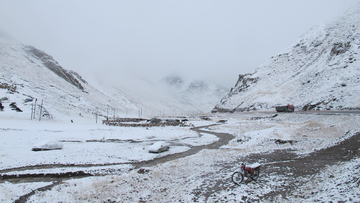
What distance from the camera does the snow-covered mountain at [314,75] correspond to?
214 feet

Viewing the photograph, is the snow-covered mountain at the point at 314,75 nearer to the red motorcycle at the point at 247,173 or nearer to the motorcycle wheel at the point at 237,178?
the red motorcycle at the point at 247,173

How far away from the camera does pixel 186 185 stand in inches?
533

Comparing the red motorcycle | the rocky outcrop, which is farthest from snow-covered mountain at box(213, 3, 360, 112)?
the rocky outcrop

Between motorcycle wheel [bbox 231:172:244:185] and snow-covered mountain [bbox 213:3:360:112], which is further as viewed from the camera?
snow-covered mountain [bbox 213:3:360:112]

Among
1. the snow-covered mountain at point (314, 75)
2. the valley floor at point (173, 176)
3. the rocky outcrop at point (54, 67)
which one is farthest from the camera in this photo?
the rocky outcrop at point (54, 67)

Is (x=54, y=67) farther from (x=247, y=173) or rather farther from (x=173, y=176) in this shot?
(x=247, y=173)

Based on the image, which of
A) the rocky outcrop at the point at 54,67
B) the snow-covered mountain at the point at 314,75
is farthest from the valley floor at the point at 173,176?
the rocky outcrop at the point at 54,67

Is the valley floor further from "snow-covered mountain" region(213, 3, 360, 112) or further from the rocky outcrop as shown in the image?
the rocky outcrop

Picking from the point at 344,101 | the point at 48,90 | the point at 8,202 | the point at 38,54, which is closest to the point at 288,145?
the point at 8,202

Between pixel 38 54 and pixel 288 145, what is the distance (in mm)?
187518

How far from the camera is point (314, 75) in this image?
96.8 metres

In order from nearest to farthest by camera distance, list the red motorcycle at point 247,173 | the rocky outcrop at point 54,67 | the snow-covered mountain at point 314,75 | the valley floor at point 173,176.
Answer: the valley floor at point 173,176 < the red motorcycle at point 247,173 < the snow-covered mountain at point 314,75 < the rocky outcrop at point 54,67

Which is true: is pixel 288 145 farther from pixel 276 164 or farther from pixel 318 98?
pixel 318 98

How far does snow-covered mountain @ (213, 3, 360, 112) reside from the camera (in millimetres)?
65125
